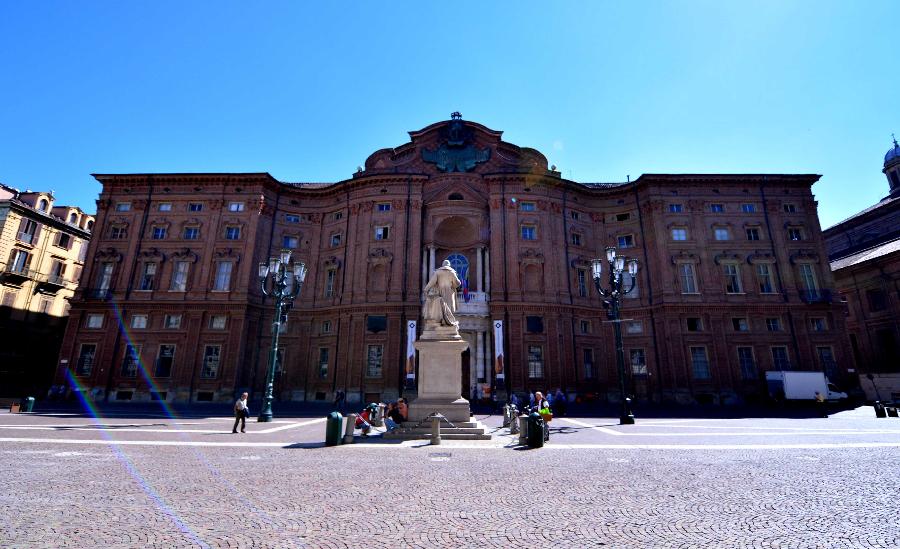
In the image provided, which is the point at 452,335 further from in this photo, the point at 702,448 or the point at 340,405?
the point at 340,405

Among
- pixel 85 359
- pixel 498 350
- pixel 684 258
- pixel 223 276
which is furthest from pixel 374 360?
pixel 684 258

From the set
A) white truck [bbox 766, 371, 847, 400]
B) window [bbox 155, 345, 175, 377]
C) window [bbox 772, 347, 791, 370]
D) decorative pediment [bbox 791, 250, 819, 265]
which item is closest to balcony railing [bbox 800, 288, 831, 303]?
decorative pediment [bbox 791, 250, 819, 265]

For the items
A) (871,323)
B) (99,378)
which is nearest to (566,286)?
(871,323)

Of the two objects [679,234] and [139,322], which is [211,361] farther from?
[679,234]

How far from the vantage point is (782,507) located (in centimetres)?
575

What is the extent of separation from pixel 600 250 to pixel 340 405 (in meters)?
24.7

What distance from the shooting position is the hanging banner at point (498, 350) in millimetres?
29014

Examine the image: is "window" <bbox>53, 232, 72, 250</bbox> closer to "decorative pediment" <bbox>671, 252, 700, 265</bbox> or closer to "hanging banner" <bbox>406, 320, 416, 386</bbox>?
"hanging banner" <bbox>406, 320, 416, 386</bbox>

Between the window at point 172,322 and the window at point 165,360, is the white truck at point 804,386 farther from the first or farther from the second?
the window at point 172,322

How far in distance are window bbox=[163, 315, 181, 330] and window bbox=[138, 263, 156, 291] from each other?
10.9ft

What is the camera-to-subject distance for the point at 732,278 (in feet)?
109

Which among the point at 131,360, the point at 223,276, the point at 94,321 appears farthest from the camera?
the point at 223,276

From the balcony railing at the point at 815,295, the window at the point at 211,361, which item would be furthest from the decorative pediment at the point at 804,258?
the window at the point at 211,361

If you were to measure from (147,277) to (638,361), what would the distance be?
131 feet
